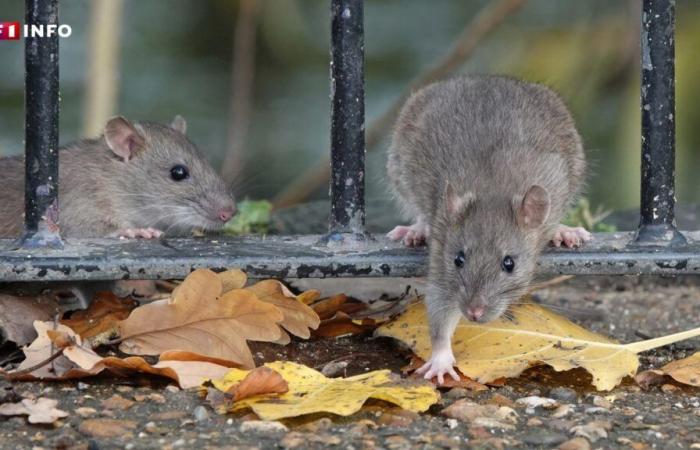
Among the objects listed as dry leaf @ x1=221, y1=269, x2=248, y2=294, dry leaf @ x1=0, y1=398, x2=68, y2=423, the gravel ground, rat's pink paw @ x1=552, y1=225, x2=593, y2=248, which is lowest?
the gravel ground

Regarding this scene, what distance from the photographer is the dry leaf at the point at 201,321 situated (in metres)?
4.01

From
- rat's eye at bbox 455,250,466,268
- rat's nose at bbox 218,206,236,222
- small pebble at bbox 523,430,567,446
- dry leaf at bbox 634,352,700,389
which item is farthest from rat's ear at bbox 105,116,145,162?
small pebble at bbox 523,430,567,446

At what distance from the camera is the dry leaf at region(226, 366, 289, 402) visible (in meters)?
3.53

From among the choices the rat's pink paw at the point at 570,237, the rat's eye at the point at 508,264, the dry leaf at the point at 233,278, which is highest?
the rat's pink paw at the point at 570,237

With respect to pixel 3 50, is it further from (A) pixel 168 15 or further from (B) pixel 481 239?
(B) pixel 481 239

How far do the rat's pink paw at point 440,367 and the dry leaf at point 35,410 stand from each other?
112cm

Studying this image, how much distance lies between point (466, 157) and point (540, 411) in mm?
1372

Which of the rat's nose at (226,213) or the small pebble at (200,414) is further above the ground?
the rat's nose at (226,213)

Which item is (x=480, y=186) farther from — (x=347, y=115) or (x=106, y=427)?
(x=106, y=427)

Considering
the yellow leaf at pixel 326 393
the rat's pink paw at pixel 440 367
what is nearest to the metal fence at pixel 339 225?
the rat's pink paw at pixel 440 367

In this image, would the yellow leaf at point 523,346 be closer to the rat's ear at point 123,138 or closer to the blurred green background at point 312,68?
the rat's ear at point 123,138

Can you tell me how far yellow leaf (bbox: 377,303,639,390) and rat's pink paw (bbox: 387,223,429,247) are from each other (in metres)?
0.38

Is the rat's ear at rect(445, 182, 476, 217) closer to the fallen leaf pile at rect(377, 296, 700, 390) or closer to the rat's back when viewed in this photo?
the rat's back

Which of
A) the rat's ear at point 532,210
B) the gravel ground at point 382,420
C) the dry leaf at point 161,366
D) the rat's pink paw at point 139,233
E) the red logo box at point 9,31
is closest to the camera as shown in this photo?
the gravel ground at point 382,420
